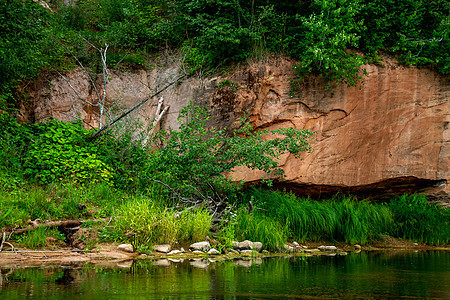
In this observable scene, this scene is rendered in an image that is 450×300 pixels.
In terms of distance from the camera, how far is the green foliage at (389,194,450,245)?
9.34 meters

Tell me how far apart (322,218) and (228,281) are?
198 inches

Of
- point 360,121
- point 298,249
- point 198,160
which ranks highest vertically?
point 360,121

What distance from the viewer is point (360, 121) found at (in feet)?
33.1

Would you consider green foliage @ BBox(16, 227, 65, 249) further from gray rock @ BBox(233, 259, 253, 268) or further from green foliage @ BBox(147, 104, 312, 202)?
gray rock @ BBox(233, 259, 253, 268)

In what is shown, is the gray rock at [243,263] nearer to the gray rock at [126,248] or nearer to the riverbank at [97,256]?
the riverbank at [97,256]

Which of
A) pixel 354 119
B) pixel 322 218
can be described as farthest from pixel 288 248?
pixel 354 119

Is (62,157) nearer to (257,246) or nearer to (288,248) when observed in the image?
(257,246)

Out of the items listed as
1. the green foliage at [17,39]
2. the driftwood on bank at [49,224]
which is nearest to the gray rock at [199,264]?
the driftwood on bank at [49,224]

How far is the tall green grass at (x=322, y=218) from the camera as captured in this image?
8.45 m

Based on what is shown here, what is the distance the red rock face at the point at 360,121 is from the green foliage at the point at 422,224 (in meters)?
0.86

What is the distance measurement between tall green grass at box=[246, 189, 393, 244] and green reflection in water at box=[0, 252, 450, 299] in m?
2.80

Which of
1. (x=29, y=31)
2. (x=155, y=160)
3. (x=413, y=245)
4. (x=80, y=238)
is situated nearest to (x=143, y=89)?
(x=29, y=31)

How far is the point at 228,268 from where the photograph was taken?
5117 mm

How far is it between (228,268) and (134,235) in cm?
203
